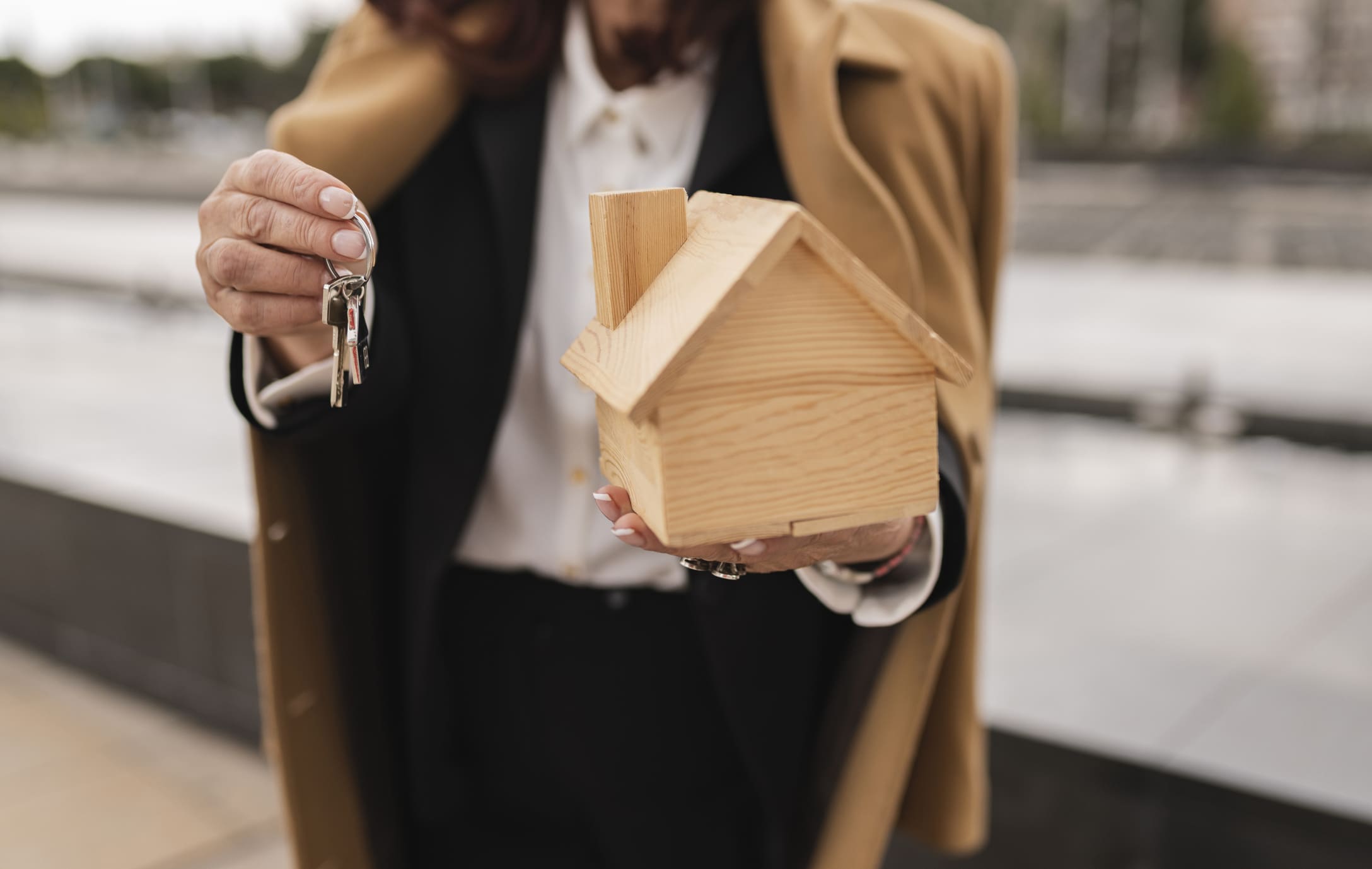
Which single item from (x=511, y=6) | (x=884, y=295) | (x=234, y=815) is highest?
(x=511, y=6)

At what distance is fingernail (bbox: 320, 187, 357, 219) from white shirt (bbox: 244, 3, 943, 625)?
54 cm

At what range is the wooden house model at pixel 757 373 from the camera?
2.82 feet

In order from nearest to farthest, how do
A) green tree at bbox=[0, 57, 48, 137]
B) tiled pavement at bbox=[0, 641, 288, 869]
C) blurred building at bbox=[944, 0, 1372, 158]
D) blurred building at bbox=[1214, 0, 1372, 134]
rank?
tiled pavement at bbox=[0, 641, 288, 869] < blurred building at bbox=[944, 0, 1372, 158] < blurred building at bbox=[1214, 0, 1372, 134] < green tree at bbox=[0, 57, 48, 137]

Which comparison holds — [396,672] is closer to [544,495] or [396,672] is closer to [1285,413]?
[544,495]

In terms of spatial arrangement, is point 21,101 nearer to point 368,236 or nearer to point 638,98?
point 638,98

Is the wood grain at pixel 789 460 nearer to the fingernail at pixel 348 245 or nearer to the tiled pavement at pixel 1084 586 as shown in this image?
Answer: the fingernail at pixel 348 245

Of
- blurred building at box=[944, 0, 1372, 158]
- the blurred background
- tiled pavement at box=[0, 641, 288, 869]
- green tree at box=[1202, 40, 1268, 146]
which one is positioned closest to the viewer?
the blurred background

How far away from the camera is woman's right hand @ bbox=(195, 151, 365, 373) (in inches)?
38.9

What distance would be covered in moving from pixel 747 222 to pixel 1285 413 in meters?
6.32

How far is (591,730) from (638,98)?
0.84m

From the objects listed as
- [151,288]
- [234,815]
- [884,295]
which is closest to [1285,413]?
[234,815]

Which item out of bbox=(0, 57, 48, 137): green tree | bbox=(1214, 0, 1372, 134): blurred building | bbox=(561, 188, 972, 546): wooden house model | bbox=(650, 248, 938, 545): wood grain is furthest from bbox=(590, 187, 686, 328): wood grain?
bbox=(0, 57, 48, 137): green tree

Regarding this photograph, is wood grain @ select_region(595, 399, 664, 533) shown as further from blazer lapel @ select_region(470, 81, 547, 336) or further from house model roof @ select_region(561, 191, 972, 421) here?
blazer lapel @ select_region(470, 81, 547, 336)

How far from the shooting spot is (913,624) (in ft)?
4.81
